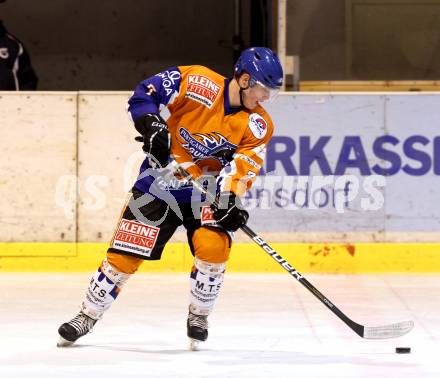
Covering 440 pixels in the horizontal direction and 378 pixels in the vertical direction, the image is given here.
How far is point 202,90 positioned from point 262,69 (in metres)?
0.27

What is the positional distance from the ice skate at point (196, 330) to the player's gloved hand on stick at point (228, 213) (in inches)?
17.1

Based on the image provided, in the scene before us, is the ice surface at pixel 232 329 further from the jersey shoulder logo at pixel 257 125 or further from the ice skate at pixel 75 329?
the jersey shoulder logo at pixel 257 125

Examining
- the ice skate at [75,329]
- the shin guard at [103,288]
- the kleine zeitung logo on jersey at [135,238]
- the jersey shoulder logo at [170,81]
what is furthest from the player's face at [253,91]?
the ice skate at [75,329]

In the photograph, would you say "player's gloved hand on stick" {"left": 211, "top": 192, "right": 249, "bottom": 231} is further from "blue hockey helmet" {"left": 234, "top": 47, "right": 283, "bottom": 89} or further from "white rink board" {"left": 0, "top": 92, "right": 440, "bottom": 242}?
"white rink board" {"left": 0, "top": 92, "right": 440, "bottom": 242}

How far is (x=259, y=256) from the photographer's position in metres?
7.27

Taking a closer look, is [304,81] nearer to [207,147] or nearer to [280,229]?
[280,229]

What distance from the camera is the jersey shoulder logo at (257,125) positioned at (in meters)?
4.89

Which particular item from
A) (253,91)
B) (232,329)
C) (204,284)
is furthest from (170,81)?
(232,329)

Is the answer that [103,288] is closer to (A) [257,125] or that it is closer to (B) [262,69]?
(A) [257,125]

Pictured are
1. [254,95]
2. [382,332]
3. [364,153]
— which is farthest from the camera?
[364,153]

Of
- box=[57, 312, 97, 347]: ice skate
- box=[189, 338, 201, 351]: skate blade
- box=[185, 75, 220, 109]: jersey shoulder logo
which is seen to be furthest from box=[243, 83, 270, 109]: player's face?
box=[57, 312, 97, 347]: ice skate

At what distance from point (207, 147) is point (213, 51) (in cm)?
579

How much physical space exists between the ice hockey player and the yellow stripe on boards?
2279mm

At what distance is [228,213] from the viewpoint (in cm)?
479
